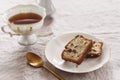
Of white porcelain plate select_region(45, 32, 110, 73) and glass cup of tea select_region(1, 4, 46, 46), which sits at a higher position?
glass cup of tea select_region(1, 4, 46, 46)

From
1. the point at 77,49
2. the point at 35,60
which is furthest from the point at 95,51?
the point at 35,60

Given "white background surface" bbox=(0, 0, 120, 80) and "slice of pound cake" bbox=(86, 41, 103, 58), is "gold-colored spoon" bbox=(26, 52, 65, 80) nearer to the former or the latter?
"white background surface" bbox=(0, 0, 120, 80)

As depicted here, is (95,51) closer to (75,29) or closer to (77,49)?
(77,49)

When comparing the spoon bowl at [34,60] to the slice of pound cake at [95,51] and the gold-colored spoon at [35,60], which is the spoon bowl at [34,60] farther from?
the slice of pound cake at [95,51]

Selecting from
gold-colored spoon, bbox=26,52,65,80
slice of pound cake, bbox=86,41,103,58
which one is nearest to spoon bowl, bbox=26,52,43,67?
gold-colored spoon, bbox=26,52,65,80

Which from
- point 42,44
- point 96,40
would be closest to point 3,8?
point 42,44

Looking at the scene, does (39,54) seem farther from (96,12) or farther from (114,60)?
(96,12)

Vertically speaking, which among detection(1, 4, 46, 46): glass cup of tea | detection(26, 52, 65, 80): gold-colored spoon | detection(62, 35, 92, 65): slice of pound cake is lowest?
detection(26, 52, 65, 80): gold-colored spoon
